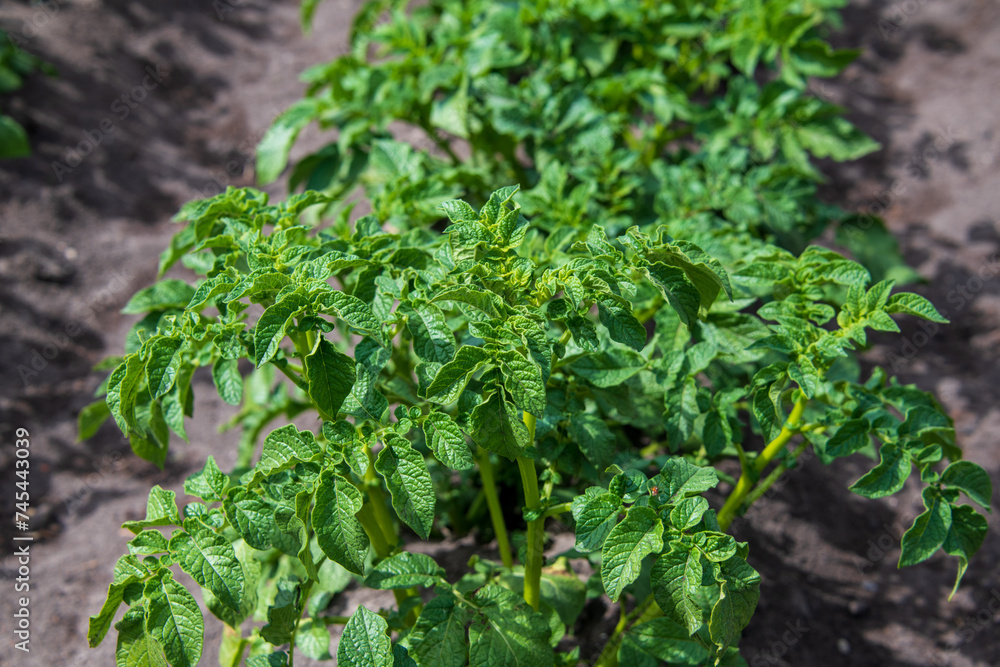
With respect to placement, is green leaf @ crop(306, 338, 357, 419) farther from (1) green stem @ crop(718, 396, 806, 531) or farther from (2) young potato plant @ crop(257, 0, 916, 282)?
(2) young potato plant @ crop(257, 0, 916, 282)

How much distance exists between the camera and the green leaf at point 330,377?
152 cm

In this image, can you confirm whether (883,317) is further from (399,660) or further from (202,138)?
(202,138)

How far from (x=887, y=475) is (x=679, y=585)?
23.6 inches

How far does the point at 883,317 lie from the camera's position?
1.69 meters


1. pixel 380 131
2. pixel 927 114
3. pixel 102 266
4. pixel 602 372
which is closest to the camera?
pixel 602 372

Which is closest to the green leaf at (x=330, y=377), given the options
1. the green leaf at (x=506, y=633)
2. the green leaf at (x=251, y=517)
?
the green leaf at (x=251, y=517)

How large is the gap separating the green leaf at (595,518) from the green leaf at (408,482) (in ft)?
1.03

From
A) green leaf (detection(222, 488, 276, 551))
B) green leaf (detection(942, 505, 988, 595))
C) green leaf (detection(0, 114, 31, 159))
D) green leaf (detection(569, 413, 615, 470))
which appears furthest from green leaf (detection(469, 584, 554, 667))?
green leaf (detection(0, 114, 31, 159))

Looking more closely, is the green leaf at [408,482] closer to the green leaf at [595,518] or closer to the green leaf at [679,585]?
the green leaf at [595,518]

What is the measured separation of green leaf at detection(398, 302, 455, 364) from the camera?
157cm

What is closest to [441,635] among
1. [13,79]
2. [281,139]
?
[281,139]

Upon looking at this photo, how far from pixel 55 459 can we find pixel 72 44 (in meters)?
2.99

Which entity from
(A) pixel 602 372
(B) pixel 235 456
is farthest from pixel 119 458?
(A) pixel 602 372

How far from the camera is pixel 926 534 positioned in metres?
1.68
